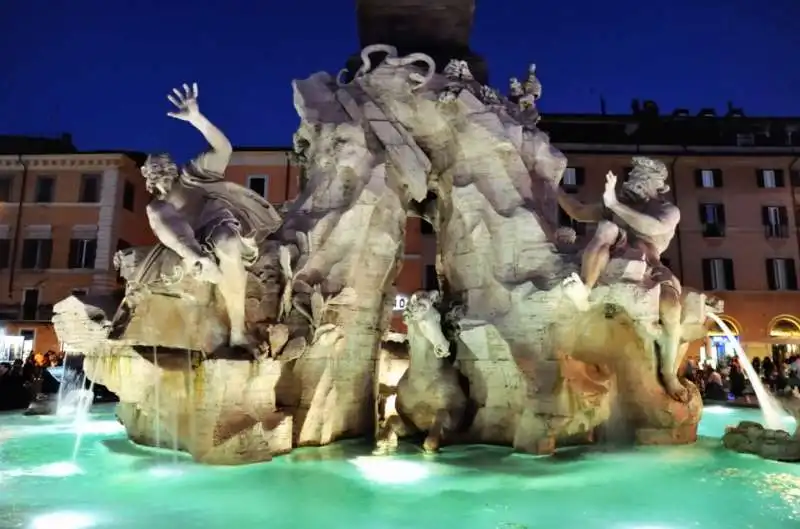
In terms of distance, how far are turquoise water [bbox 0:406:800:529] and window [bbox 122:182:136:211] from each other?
21096mm

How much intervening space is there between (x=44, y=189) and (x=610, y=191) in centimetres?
2522

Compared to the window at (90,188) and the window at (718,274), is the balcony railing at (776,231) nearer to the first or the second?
the window at (718,274)

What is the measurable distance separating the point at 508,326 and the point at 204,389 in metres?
3.33

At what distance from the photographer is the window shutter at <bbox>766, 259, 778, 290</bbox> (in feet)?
87.1

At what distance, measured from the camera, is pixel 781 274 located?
87.8 ft

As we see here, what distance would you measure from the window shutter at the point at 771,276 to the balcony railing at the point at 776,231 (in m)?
1.03

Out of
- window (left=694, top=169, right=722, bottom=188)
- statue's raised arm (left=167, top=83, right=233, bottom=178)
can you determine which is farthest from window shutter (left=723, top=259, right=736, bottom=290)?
statue's raised arm (left=167, top=83, right=233, bottom=178)

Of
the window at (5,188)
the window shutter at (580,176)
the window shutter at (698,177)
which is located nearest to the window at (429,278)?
the window shutter at (580,176)

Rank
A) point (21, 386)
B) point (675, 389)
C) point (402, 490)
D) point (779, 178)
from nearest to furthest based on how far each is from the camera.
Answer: point (402, 490), point (675, 389), point (21, 386), point (779, 178)

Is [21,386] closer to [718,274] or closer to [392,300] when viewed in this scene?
[392,300]

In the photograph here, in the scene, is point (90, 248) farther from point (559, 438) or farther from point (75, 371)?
point (559, 438)

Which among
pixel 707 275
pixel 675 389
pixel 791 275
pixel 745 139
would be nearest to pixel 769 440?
pixel 675 389

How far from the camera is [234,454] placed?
6.16 metres

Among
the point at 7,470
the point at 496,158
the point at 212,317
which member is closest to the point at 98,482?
the point at 7,470
